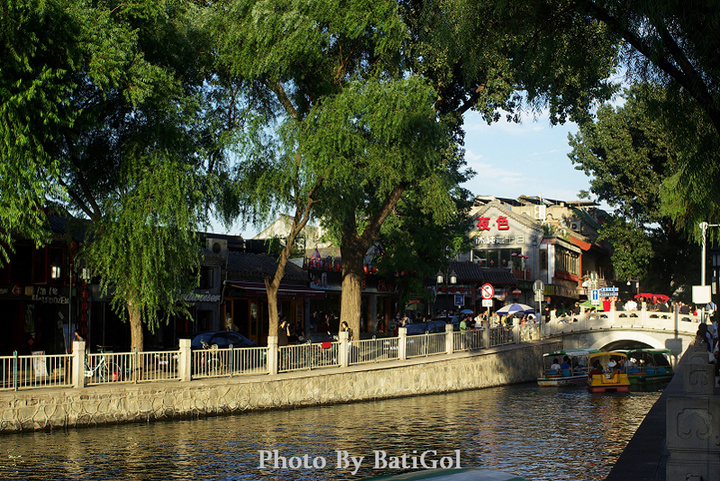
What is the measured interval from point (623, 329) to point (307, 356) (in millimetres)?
23153

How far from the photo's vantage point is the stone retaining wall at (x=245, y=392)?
64.4ft

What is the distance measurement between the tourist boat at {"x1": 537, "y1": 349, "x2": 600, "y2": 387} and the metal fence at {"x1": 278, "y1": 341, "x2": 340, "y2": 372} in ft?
36.4

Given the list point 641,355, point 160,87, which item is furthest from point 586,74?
point 641,355

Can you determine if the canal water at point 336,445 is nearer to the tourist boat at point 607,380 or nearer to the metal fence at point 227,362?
the metal fence at point 227,362

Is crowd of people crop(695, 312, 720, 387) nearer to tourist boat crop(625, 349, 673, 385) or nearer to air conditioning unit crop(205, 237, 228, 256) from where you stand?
tourist boat crop(625, 349, 673, 385)

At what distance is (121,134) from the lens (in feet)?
78.1

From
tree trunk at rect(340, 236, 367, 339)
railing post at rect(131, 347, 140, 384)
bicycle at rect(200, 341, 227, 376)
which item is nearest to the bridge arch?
tree trunk at rect(340, 236, 367, 339)

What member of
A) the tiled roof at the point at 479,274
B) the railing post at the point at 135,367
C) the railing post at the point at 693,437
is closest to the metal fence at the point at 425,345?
the railing post at the point at 135,367

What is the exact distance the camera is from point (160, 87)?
22969 mm

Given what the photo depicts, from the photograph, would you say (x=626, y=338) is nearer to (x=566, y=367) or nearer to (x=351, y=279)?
(x=566, y=367)

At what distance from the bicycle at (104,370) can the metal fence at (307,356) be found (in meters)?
5.53

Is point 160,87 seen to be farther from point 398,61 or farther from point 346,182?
point 398,61

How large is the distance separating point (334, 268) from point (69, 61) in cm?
2868

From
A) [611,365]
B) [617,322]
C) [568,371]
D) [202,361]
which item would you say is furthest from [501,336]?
[202,361]
